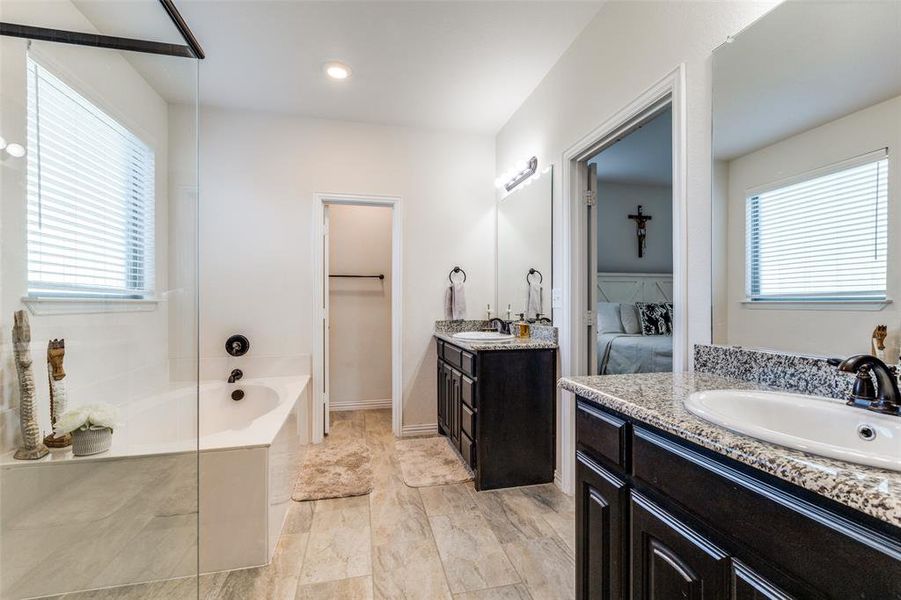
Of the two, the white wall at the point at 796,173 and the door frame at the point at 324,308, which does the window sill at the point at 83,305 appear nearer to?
the door frame at the point at 324,308

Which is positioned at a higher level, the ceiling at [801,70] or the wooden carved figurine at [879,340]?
the ceiling at [801,70]

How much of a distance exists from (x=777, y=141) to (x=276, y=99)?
10.4 ft

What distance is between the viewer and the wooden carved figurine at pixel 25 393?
4.60 ft

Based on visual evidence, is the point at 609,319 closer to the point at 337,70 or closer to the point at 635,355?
the point at 635,355

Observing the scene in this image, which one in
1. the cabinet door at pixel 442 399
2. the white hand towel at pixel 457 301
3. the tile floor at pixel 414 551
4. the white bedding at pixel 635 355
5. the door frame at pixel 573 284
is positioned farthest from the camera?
the white hand towel at pixel 457 301

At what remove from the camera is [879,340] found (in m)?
0.97

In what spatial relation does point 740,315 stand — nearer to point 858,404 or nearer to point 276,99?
point 858,404

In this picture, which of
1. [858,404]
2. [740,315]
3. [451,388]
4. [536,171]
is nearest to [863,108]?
[740,315]

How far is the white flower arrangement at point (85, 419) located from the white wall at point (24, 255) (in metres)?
0.04

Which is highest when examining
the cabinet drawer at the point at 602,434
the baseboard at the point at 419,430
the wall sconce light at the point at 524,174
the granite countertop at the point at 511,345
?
the wall sconce light at the point at 524,174

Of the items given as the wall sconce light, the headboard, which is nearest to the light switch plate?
the wall sconce light

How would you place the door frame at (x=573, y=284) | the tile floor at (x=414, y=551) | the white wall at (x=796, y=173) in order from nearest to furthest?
the white wall at (x=796, y=173), the tile floor at (x=414, y=551), the door frame at (x=573, y=284)

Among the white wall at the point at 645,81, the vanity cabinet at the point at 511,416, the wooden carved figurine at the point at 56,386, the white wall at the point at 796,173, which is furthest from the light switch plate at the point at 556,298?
the wooden carved figurine at the point at 56,386

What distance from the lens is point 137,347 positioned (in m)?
1.99
